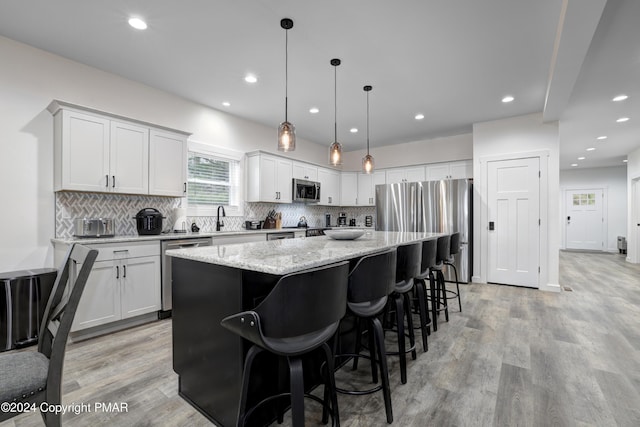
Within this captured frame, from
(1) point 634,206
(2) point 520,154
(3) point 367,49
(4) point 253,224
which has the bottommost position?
(4) point 253,224

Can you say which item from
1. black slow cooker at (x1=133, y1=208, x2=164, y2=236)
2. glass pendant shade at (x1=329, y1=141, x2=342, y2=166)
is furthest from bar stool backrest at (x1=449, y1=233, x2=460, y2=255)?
black slow cooker at (x1=133, y1=208, x2=164, y2=236)

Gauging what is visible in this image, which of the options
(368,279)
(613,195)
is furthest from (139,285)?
(613,195)

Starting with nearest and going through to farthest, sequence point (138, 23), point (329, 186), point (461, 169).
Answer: point (138, 23), point (461, 169), point (329, 186)

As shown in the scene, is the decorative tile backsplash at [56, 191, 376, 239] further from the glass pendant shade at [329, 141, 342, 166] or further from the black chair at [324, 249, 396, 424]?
the black chair at [324, 249, 396, 424]

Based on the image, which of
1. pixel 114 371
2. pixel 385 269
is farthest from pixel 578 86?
pixel 114 371

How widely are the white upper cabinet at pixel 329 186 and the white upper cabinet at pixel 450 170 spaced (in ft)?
6.55

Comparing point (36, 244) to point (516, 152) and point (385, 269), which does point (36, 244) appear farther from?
point (516, 152)

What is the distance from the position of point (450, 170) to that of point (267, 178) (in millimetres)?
3491

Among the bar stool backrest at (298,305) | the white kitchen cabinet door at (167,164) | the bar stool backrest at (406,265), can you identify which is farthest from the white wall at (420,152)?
the bar stool backrest at (298,305)

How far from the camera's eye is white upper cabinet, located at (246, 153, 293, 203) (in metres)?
4.80

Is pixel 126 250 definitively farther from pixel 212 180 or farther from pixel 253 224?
pixel 253 224

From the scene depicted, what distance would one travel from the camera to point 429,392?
191 centimetres

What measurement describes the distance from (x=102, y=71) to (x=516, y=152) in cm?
584

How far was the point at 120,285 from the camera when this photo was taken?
2.94m
